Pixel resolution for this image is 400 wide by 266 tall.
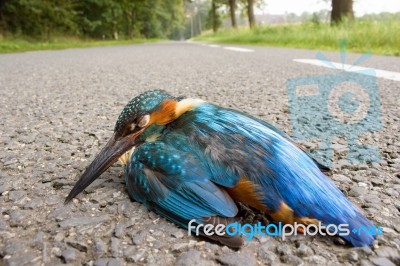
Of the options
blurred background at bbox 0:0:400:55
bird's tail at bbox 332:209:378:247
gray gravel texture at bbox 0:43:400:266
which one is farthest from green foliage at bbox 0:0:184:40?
bird's tail at bbox 332:209:378:247

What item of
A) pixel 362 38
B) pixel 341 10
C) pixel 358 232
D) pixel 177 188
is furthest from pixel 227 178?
pixel 341 10

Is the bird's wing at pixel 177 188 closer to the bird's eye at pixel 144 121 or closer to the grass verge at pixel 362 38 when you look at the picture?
the bird's eye at pixel 144 121

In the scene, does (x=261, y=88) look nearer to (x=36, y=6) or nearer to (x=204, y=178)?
(x=204, y=178)

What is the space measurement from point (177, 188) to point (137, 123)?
44cm

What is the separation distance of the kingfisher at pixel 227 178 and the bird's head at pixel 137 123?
0.05 metres

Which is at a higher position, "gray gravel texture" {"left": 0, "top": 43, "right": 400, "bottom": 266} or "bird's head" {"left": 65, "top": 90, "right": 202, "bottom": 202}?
"bird's head" {"left": 65, "top": 90, "right": 202, "bottom": 202}

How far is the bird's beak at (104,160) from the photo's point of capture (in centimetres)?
167

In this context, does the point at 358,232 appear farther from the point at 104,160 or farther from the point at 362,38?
the point at 362,38

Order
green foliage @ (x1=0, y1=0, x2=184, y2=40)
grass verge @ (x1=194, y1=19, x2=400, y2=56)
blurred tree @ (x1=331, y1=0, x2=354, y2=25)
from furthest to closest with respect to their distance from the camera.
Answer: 1. green foliage @ (x1=0, y1=0, x2=184, y2=40)
2. blurred tree @ (x1=331, y1=0, x2=354, y2=25)
3. grass verge @ (x1=194, y1=19, x2=400, y2=56)

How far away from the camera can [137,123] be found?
Answer: 172cm

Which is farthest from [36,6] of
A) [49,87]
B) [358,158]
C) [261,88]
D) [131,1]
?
[358,158]

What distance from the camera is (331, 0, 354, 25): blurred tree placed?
585 inches

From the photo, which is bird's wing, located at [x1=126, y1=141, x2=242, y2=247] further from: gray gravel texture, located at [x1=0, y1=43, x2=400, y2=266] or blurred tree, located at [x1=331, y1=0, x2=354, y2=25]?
blurred tree, located at [x1=331, y1=0, x2=354, y2=25]

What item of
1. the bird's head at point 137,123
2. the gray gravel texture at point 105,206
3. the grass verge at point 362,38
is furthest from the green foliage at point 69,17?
the bird's head at point 137,123
